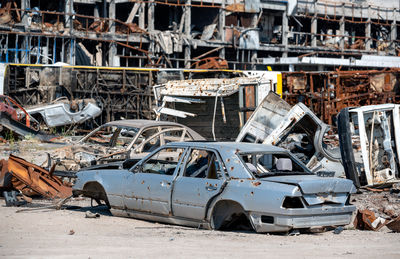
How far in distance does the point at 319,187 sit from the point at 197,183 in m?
1.66

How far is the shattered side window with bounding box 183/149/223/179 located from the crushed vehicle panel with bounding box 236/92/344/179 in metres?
5.03

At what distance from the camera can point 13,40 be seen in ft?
147

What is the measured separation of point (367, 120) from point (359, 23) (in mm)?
55201

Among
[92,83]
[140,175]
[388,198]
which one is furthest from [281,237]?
[92,83]

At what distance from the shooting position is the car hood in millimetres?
8641

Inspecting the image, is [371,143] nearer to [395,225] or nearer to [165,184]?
[395,225]

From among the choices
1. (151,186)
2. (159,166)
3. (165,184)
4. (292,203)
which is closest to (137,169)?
(159,166)

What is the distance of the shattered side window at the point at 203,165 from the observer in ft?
30.8

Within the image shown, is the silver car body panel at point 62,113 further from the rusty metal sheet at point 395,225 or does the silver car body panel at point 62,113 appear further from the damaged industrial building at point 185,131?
the rusty metal sheet at point 395,225

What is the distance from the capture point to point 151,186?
9.88 meters

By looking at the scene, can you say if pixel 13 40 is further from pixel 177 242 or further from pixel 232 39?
pixel 177 242

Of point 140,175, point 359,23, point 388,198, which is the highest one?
point 359,23

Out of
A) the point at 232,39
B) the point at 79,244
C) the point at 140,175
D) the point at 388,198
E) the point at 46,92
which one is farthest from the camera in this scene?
the point at 232,39

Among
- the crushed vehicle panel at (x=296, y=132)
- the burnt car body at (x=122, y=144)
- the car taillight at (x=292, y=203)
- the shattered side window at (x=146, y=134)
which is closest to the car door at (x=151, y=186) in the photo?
the car taillight at (x=292, y=203)
